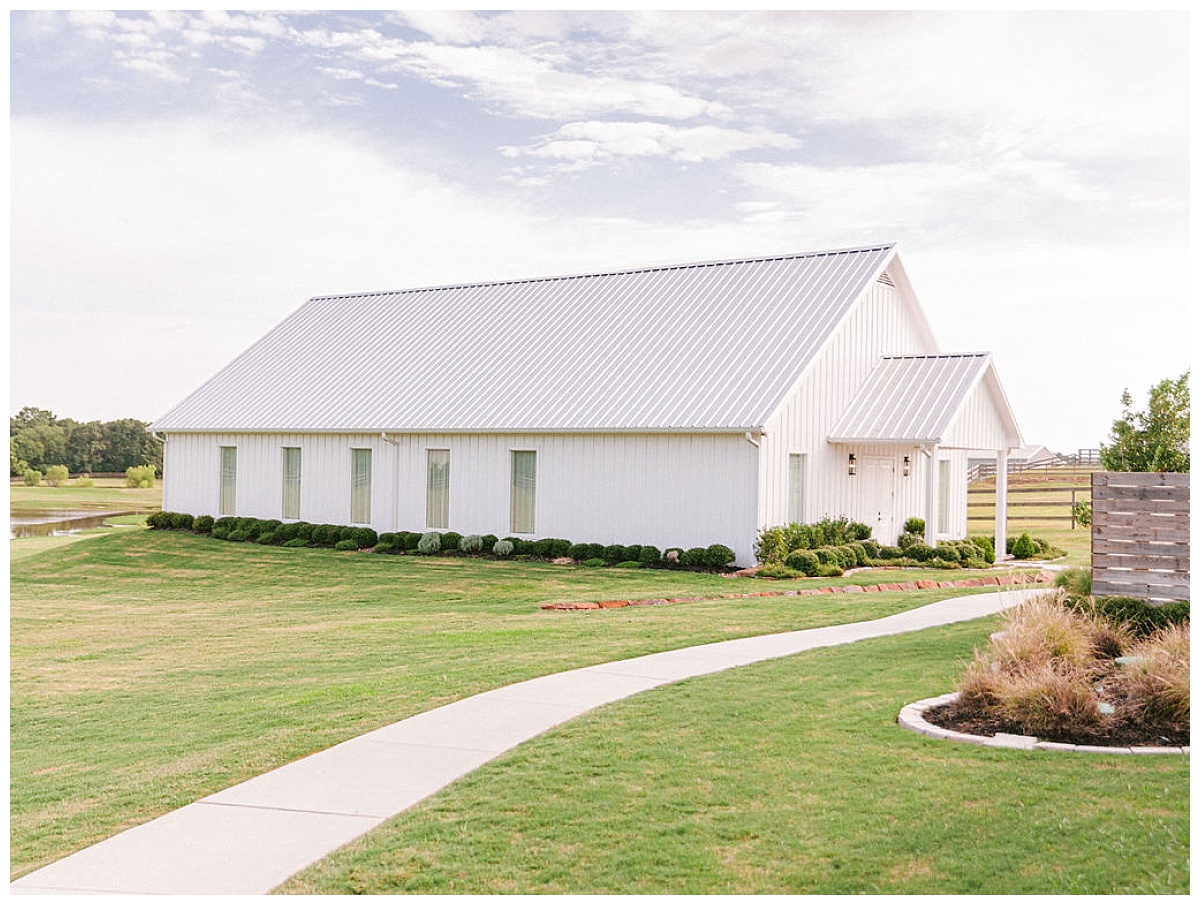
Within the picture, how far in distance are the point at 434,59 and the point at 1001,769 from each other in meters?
20.0

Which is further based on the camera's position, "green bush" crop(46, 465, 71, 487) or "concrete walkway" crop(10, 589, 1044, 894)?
"green bush" crop(46, 465, 71, 487)

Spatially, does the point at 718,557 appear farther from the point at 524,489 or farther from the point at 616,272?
the point at 616,272

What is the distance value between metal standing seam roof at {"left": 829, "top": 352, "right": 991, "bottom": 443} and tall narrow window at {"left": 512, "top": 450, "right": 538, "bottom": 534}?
21.6 feet

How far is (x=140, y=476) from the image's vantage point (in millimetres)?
57188

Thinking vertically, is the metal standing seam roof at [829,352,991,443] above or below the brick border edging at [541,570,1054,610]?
above

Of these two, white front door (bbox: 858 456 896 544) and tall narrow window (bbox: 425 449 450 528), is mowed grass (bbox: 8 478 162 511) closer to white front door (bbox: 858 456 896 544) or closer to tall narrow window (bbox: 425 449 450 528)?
tall narrow window (bbox: 425 449 450 528)

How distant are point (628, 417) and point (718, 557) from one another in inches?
144

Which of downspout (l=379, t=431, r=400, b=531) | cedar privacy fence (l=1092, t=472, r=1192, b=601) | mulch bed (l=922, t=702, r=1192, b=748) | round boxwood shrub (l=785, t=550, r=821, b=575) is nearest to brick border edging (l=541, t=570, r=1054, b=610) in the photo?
round boxwood shrub (l=785, t=550, r=821, b=575)

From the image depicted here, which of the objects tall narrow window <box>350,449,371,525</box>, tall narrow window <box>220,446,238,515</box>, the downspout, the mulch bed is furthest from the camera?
tall narrow window <box>220,446,238,515</box>

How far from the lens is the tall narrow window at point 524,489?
2588 centimetres

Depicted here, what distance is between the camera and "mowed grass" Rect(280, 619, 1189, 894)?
577cm

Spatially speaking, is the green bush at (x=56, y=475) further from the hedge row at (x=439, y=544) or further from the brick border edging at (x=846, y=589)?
the brick border edging at (x=846, y=589)

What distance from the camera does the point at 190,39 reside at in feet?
79.2

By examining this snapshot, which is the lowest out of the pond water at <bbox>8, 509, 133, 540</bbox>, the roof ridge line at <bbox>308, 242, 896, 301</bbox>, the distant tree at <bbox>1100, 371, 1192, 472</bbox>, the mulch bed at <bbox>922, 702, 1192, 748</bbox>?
the pond water at <bbox>8, 509, 133, 540</bbox>
